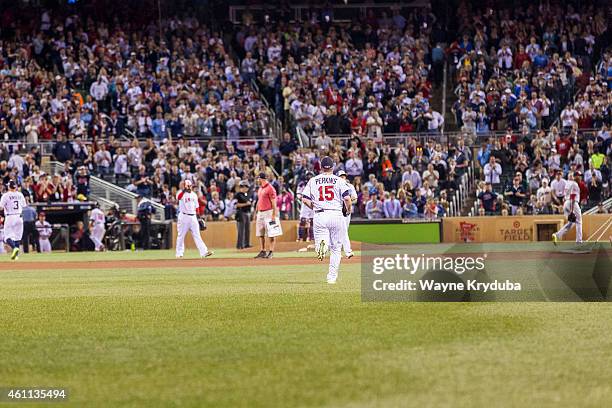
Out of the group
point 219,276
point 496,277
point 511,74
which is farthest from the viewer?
point 511,74

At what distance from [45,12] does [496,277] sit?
115ft

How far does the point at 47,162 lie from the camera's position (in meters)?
37.3

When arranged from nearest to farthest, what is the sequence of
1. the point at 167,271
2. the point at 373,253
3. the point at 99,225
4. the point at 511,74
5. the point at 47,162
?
the point at 373,253, the point at 167,271, the point at 99,225, the point at 47,162, the point at 511,74

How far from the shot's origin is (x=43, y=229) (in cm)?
3466

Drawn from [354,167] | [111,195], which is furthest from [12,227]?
[354,167]

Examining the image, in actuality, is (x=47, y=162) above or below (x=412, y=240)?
above

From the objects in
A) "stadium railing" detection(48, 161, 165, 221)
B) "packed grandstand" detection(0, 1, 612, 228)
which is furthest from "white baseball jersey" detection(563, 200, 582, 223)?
"stadium railing" detection(48, 161, 165, 221)

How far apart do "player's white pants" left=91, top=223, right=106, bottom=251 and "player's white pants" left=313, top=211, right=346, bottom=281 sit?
61.8ft

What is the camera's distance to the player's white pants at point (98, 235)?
3488 cm

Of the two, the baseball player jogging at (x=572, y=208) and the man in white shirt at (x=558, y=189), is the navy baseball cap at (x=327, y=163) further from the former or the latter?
the man in white shirt at (x=558, y=189)

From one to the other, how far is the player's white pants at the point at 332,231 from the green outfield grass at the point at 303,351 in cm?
160

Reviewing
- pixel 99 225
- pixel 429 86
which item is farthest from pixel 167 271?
pixel 429 86

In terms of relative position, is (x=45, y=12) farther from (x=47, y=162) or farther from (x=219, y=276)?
(x=219, y=276)

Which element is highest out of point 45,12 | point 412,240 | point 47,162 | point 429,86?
point 45,12
